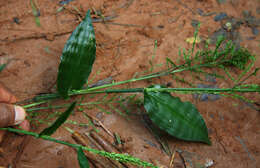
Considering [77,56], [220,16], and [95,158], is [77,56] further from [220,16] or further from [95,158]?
[220,16]

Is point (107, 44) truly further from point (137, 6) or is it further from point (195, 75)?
point (195, 75)

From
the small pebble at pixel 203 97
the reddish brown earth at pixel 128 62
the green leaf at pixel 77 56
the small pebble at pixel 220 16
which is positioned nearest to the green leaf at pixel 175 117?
the reddish brown earth at pixel 128 62

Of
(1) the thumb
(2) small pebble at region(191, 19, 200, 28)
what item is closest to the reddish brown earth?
(2) small pebble at region(191, 19, 200, 28)

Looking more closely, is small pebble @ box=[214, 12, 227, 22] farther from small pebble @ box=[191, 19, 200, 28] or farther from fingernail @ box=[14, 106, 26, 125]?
fingernail @ box=[14, 106, 26, 125]

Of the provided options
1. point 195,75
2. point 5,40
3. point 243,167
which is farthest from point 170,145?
point 5,40

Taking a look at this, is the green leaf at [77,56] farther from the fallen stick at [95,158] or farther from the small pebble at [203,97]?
the small pebble at [203,97]

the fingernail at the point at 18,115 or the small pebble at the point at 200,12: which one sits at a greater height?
the small pebble at the point at 200,12

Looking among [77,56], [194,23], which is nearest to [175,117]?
[77,56]
